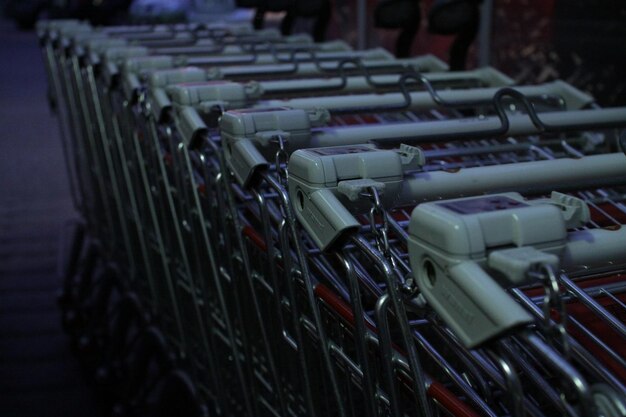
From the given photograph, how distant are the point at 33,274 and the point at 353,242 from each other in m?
3.37

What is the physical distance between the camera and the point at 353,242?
3.45ft

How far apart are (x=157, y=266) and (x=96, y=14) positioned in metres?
3.23

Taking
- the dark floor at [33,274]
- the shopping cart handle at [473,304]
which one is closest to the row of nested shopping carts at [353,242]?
the shopping cart handle at [473,304]

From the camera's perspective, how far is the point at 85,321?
3.36 metres

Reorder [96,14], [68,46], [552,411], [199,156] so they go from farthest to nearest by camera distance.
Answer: [96,14] → [68,46] → [199,156] → [552,411]

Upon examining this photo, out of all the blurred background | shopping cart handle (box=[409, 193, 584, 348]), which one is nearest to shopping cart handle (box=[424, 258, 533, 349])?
shopping cart handle (box=[409, 193, 584, 348])

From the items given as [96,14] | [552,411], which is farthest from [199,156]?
[96,14]

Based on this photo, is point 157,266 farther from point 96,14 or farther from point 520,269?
point 96,14

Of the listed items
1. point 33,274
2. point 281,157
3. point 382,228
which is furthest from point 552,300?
point 33,274

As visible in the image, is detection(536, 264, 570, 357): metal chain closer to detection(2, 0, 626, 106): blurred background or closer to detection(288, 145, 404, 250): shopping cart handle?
detection(288, 145, 404, 250): shopping cart handle

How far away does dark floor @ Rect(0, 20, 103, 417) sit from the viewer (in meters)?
3.02

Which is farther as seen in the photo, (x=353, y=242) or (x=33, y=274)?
(x=33, y=274)

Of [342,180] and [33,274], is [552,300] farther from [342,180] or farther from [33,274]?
[33,274]

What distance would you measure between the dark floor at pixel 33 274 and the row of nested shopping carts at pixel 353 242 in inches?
6.4
